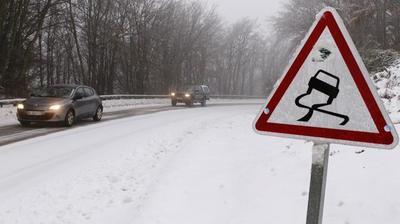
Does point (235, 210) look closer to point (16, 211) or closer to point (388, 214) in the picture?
point (388, 214)

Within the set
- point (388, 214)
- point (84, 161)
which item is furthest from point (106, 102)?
point (388, 214)

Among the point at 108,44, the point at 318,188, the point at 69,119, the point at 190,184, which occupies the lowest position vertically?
the point at 190,184

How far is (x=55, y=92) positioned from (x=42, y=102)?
1.28 metres

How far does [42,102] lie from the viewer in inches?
571

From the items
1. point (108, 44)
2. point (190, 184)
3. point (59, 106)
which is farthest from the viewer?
point (108, 44)

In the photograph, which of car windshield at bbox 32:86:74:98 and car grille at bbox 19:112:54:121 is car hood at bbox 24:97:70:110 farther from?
car windshield at bbox 32:86:74:98

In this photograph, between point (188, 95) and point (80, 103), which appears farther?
point (188, 95)

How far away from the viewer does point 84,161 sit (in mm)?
8859

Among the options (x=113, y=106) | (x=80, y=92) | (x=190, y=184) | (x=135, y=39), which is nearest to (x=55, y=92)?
(x=80, y=92)

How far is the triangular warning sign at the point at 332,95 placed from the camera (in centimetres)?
211

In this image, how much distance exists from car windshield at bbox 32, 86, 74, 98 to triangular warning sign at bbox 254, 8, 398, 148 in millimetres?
14502

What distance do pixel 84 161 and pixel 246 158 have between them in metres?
3.62

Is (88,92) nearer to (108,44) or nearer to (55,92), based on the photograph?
(55,92)

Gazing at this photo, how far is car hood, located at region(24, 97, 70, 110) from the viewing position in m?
14.4
